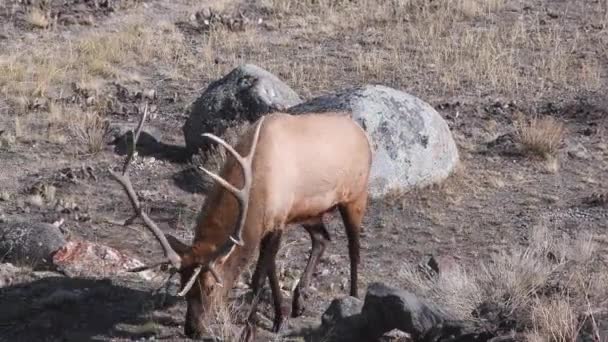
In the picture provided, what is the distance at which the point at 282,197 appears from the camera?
303 inches

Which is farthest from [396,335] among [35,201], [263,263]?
[35,201]

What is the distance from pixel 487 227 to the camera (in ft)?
35.4

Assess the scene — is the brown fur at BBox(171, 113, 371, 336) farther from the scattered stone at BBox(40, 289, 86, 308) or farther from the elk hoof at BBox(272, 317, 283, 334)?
the scattered stone at BBox(40, 289, 86, 308)

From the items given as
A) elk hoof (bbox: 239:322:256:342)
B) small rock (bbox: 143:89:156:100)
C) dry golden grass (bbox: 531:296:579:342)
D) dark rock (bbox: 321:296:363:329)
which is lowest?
small rock (bbox: 143:89:156:100)

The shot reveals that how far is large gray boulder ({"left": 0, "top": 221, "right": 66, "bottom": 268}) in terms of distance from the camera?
30.7 feet

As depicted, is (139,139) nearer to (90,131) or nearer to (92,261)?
(90,131)

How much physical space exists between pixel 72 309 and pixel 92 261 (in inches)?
43.2

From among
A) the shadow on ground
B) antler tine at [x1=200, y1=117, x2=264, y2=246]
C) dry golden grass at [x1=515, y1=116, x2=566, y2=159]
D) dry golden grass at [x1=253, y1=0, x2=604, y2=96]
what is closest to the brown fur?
antler tine at [x1=200, y1=117, x2=264, y2=246]

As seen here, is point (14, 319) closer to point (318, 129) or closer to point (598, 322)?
point (318, 129)

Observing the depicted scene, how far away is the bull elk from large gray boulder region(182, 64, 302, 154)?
12.4ft

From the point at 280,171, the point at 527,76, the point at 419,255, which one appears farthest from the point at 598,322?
the point at 527,76

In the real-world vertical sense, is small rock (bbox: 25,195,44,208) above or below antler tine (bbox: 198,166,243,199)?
below

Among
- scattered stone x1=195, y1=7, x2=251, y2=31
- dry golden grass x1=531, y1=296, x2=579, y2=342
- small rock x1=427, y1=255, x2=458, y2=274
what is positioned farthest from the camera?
scattered stone x1=195, y1=7, x2=251, y2=31

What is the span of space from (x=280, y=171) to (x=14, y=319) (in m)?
2.24
